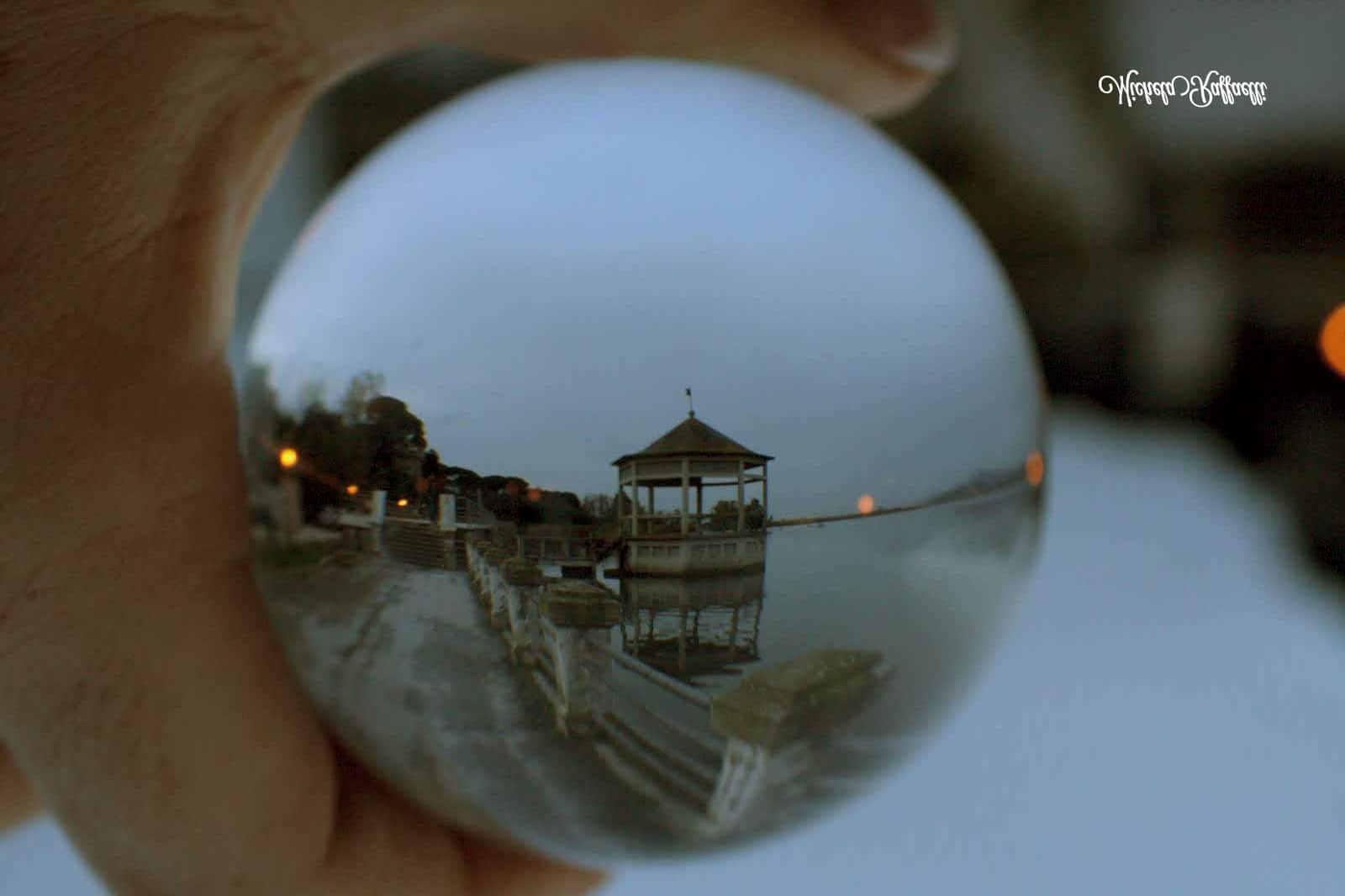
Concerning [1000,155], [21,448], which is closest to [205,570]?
[21,448]

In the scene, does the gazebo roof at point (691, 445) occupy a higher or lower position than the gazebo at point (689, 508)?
A: higher

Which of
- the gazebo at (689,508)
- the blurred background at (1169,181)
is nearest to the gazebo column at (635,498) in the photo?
the gazebo at (689,508)

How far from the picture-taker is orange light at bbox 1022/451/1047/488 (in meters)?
0.25

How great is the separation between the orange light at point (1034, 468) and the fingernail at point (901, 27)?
141 mm

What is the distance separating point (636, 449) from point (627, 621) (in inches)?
1.4

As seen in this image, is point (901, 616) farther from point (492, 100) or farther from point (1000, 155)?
point (1000, 155)

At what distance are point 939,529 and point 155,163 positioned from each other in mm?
209

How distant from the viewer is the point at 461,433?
20 cm

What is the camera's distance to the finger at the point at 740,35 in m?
0.28

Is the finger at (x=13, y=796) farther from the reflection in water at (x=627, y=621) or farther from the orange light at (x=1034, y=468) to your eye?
the orange light at (x=1034, y=468)

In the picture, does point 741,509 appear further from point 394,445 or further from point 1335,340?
point 1335,340
